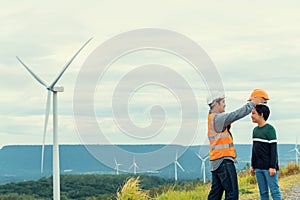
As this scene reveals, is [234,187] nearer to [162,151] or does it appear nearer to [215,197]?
[215,197]

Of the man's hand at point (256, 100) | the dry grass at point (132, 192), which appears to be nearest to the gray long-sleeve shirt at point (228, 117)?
the man's hand at point (256, 100)

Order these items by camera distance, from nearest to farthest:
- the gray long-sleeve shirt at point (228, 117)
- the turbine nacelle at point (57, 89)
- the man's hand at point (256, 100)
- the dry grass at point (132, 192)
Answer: the gray long-sleeve shirt at point (228, 117) < the man's hand at point (256, 100) < the dry grass at point (132, 192) < the turbine nacelle at point (57, 89)

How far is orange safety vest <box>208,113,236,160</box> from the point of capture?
301 inches

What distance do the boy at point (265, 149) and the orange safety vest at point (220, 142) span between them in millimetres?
847

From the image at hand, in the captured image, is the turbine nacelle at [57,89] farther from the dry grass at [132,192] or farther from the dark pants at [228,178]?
the dark pants at [228,178]

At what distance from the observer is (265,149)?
842cm

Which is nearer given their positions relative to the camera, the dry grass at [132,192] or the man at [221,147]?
the man at [221,147]

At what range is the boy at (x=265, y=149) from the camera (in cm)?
837

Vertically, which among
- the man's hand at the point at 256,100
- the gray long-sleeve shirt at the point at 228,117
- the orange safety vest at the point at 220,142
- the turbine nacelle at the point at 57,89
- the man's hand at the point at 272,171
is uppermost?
the turbine nacelle at the point at 57,89

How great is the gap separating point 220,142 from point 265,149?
1049 mm

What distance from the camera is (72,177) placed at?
2727 cm

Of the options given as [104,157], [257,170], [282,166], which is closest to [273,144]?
[257,170]

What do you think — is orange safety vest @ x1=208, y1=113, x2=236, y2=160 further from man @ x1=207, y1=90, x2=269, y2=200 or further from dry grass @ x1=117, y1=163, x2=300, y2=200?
dry grass @ x1=117, y1=163, x2=300, y2=200

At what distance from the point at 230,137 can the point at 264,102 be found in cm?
87
